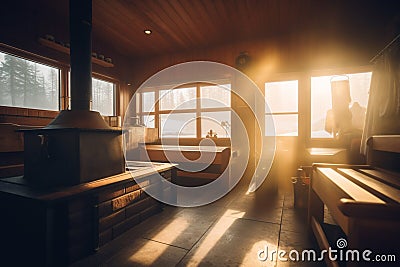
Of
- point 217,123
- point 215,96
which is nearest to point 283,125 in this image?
Result: point 217,123

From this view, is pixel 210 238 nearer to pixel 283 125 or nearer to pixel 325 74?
pixel 283 125

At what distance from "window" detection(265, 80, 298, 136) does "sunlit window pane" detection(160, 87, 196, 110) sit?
5.34ft

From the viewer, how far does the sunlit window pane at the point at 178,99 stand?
471 centimetres

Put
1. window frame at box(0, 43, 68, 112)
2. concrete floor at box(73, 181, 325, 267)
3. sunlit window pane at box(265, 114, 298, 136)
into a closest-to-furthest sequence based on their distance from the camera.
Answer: concrete floor at box(73, 181, 325, 267)
window frame at box(0, 43, 68, 112)
sunlit window pane at box(265, 114, 298, 136)

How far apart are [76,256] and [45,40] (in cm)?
324

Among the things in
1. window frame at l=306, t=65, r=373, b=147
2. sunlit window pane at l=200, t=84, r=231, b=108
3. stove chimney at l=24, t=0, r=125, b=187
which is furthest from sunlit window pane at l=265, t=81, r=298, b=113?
stove chimney at l=24, t=0, r=125, b=187

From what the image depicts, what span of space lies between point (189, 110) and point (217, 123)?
2.34 ft

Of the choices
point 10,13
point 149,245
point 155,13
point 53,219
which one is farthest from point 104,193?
point 10,13

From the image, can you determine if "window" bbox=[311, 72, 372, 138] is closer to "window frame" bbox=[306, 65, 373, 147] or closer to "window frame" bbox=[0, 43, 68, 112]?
"window frame" bbox=[306, 65, 373, 147]

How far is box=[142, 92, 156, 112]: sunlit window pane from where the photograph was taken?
508 cm

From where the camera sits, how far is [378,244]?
0.74 metres

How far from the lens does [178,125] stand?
480 cm

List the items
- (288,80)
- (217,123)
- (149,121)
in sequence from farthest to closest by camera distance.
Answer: (149,121)
(217,123)
(288,80)

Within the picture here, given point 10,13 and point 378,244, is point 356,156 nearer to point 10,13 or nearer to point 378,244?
point 378,244
